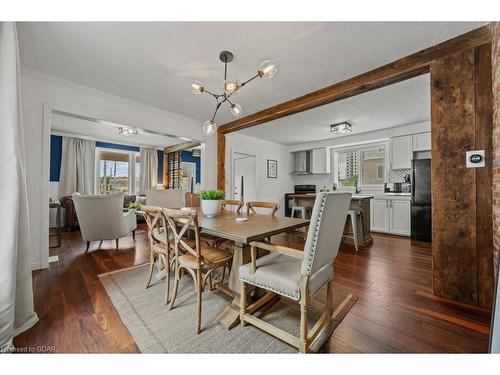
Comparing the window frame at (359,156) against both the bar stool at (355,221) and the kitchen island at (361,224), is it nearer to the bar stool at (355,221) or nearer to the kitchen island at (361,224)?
the kitchen island at (361,224)

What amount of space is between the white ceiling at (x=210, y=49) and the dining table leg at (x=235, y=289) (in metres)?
1.78

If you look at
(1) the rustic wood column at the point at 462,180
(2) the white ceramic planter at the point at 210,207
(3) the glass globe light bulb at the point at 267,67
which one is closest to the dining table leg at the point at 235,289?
(2) the white ceramic planter at the point at 210,207

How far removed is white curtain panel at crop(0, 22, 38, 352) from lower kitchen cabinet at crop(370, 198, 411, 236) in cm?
524

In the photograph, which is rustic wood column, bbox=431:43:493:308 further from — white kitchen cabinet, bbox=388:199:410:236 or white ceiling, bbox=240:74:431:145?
white kitchen cabinet, bbox=388:199:410:236

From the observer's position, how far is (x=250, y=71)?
221cm

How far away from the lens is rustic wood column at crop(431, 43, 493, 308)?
62.3 inches

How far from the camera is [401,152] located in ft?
13.8

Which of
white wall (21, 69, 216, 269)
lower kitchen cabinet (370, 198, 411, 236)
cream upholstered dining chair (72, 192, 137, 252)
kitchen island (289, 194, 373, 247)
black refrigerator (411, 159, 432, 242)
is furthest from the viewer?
lower kitchen cabinet (370, 198, 411, 236)

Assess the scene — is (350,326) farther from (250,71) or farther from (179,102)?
(179,102)

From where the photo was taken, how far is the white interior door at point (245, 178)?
17.7 ft

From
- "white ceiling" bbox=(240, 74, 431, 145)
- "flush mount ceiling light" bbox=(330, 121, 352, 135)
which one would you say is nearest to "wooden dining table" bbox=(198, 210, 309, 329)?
"white ceiling" bbox=(240, 74, 431, 145)

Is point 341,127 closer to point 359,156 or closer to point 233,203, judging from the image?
point 359,156
